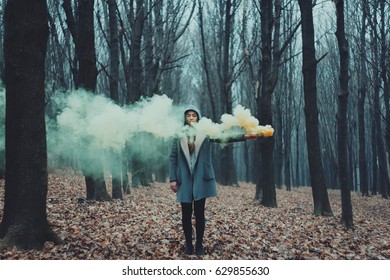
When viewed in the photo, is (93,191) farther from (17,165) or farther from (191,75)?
(191,75)

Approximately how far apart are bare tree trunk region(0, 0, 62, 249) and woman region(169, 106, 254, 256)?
80.4 inches

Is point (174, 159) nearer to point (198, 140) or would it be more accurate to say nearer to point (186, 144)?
point (186, 144)

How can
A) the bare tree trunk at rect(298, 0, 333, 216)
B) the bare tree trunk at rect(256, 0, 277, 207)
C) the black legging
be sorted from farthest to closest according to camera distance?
the bare tree trunk at rect(256, 0, 277, 207) < the bare tree trunk at rect(298, 0, 333, 216) < the black legging

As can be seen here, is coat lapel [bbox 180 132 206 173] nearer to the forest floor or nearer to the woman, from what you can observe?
the woman

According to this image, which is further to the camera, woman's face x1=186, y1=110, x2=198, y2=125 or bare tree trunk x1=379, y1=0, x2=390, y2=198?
bare tree trunk x1=379, y1=0, x2=390, y2=198

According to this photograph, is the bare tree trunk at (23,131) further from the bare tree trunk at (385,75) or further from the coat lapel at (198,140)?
the bare tree trunk at (385,75)

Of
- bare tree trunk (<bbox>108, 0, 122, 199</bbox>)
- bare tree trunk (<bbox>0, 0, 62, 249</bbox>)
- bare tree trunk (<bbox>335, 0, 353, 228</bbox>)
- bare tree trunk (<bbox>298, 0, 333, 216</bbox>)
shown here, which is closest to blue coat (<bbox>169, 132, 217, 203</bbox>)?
bare tree trunk (<bbox>0, 0, 62, 249</bbox>)

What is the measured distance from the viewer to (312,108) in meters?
9.93

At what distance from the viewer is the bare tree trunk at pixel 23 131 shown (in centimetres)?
490

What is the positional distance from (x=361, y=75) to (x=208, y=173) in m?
17.1

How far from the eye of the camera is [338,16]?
26.6 ft

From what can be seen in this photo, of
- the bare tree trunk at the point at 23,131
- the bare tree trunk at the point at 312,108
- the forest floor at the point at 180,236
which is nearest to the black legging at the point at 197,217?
the forest floor at the point at 180,236

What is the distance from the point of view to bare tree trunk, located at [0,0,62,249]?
4.90m

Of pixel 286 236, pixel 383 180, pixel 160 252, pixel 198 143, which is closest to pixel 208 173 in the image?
pixel 198 143
